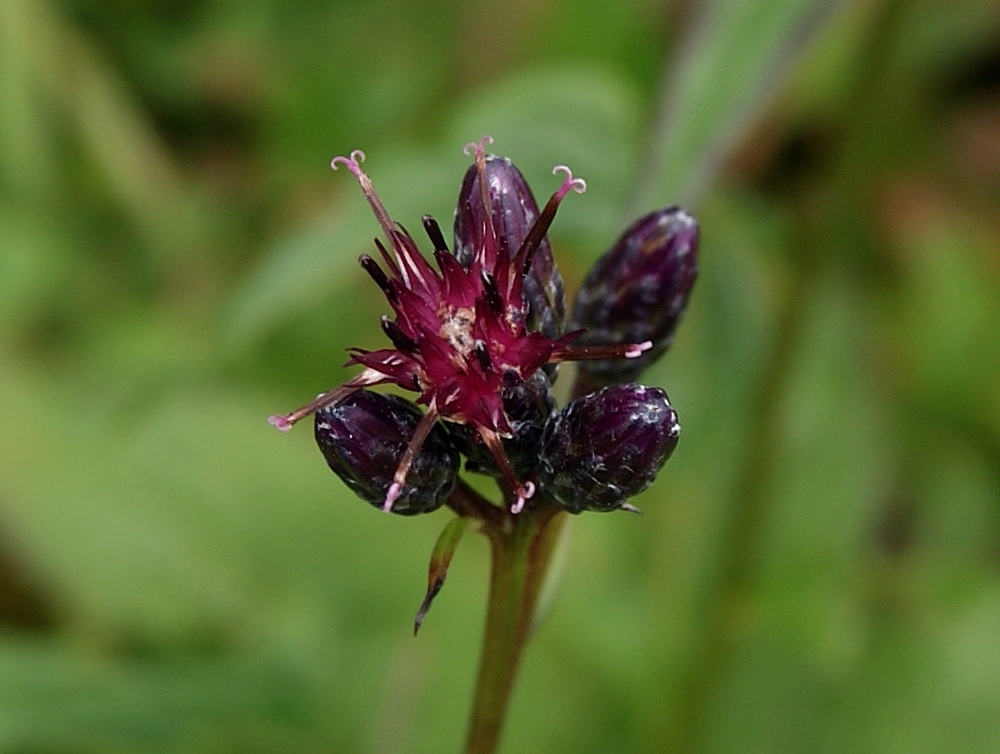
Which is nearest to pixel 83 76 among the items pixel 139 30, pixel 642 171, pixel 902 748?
pixel 139 30

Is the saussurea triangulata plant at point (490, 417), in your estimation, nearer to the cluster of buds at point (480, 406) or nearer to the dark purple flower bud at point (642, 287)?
the cluster of buds at point (480, 406)

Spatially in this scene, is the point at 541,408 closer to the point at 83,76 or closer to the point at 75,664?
the point at 75,664

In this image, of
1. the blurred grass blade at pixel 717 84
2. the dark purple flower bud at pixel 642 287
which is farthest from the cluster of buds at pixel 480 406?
the blurred grass blade at pixel 717 84

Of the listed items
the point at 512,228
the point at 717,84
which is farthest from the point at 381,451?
the point at 717,84

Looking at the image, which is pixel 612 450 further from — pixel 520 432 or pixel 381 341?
pixel 381 341

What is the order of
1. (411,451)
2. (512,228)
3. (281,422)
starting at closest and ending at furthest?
(411,451) → (281,422) → (512,228)

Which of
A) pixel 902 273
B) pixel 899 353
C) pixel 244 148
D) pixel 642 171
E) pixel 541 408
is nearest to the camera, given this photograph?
pixel 541 408

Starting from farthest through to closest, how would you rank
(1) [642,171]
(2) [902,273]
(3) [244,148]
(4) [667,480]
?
(3) [244,148] < (2) [902,273] < (4) [667,480] < (1) [642,171]
